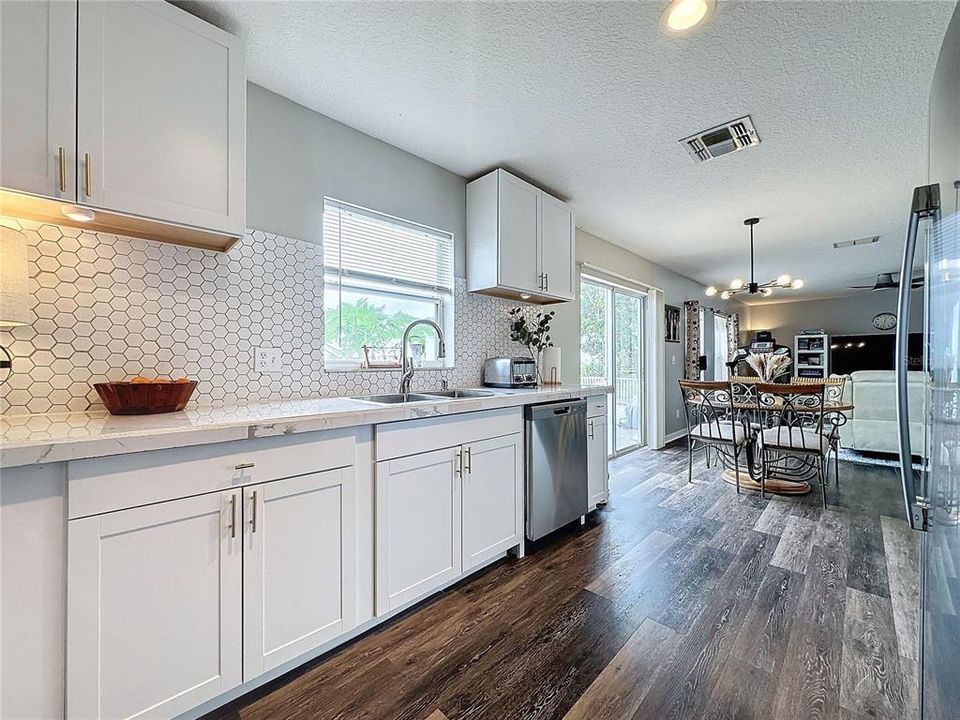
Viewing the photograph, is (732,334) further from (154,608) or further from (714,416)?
(154,608)

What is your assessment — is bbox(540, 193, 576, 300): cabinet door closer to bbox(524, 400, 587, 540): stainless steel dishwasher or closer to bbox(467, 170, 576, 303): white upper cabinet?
bbox(467, 170, 576, 303): white upper cabinet

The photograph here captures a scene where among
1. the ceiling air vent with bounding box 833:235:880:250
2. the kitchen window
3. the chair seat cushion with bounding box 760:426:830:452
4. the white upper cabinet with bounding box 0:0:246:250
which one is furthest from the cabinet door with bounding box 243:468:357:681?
the ceiling air vent with bounding box 833:235:880:250

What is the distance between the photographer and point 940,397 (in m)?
1.05

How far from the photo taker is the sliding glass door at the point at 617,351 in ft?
14.6

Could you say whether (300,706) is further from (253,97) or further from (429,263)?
(253,97)

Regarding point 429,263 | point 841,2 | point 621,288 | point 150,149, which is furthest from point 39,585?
point 621,288

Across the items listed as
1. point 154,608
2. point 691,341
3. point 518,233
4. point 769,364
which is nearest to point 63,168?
point 154,608

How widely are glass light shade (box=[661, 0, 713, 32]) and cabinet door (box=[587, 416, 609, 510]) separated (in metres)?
2.13

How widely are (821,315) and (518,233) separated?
370 inches

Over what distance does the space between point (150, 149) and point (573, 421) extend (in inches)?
94.9

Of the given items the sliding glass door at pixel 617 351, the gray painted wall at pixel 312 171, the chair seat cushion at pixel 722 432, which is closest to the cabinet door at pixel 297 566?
the gray painted wall at pixel 312 171

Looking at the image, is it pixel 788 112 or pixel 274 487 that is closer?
pixel 274 487

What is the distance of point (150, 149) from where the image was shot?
1.38 meters

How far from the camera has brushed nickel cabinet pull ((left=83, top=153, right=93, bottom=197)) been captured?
1.25 meters
